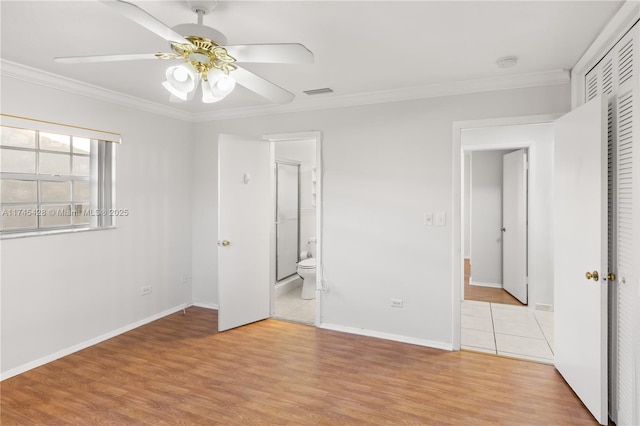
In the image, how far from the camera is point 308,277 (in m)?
4.89

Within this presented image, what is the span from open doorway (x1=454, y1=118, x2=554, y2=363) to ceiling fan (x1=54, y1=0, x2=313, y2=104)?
2156 millimetres

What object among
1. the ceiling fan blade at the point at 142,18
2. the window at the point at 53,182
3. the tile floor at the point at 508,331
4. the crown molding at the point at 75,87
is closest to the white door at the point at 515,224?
the tile floor at the point at 508,331

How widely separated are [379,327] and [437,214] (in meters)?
1.26

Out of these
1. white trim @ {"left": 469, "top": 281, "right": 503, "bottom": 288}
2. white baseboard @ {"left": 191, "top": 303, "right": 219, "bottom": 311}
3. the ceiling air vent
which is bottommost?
white baseboard @ {"left": 191, "top": 303, "right": 219, "bottom": 311}

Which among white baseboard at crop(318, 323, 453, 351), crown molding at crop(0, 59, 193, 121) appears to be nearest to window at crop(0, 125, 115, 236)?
crown molding at crop(0, 59, 193, 121)

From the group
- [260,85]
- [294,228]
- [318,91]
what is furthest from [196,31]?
[294,228]

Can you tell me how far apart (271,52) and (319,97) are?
211cm

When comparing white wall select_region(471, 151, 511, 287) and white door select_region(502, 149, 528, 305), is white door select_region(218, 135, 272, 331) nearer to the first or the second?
white door select_region(502, 149, 528, 305)

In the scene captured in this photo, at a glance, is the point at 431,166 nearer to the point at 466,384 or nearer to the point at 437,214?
the point at 437,214

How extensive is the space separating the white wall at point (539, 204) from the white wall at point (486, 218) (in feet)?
3.07

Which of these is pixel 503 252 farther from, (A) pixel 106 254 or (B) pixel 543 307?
(A) pixel 106 254

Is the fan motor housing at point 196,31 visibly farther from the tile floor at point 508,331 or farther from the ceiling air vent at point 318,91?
the tile floor at point 508,331

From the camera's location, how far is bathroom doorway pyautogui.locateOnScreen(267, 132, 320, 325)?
4828 millimetres

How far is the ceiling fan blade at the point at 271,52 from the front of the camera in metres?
1.61
